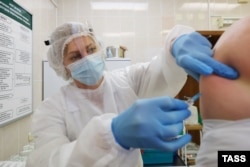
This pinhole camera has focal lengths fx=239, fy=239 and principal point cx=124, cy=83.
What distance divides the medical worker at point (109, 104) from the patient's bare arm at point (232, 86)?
23 mm

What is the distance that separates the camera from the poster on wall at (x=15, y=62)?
1472mm

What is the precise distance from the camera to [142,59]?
306cm

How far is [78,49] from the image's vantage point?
1137mm

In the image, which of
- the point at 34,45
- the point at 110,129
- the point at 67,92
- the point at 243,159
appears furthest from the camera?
the point at 34,45

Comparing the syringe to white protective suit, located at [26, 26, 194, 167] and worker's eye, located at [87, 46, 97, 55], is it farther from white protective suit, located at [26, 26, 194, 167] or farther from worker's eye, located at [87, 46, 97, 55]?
worker's eye, located at [87, 46, 97, 55]

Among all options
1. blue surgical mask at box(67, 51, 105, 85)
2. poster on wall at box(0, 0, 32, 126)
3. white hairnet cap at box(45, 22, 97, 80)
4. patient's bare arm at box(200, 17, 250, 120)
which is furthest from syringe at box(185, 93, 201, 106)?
poster on wall at box(0, 0, 32, 126)

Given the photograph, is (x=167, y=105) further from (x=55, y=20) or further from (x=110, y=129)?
(x=55, y=20)

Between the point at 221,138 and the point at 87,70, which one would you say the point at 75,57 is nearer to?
the point at 87,70

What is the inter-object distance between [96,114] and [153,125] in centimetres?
58

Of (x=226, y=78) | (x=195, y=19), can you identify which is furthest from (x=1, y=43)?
(x=195, y=19)

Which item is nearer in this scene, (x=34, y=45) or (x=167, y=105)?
(x=167, y=105)

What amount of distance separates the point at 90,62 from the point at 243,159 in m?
0.80

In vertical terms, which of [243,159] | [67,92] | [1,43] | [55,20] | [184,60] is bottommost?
[243,159]

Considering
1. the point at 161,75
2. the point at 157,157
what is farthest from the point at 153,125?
the point at 157,157
